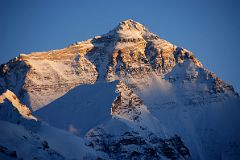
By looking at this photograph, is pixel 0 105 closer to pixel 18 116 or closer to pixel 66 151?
pixel 18 116

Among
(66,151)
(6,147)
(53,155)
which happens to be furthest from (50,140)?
(6,147)

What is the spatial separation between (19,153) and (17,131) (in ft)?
31.7

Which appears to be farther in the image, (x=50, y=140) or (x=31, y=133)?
(x=50, y=140)

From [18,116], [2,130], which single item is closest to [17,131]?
[2,130]

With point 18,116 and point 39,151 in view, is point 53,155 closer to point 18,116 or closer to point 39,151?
point 39,151

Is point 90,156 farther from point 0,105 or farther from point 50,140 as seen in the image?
point 0,105

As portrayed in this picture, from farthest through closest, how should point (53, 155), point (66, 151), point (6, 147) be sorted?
point (66, 151) < point (53, 155) < point (6, 147)

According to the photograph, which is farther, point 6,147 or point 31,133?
point 31,133

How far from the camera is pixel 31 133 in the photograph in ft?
614

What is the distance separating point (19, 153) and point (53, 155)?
10.1 m

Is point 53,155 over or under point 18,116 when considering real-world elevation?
under

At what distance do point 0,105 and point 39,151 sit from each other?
2404 cm

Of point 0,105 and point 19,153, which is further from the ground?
point 0,105

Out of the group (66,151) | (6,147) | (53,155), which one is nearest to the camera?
(6,147)
